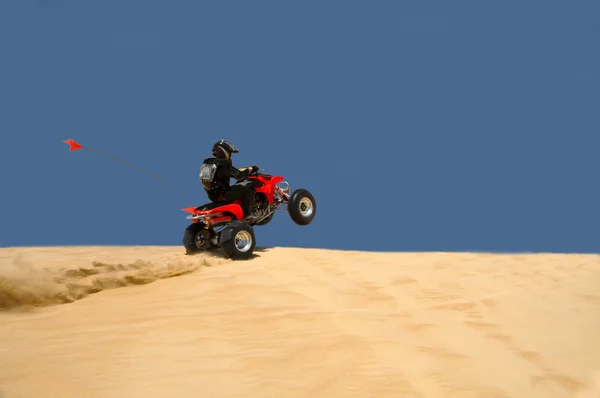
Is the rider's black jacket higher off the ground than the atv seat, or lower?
higher

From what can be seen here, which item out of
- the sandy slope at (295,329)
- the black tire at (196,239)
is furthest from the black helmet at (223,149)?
the sandy slope at (295,329)

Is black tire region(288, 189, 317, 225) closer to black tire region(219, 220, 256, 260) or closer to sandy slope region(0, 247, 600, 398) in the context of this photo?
black tire region(219, 220, 256, 260)

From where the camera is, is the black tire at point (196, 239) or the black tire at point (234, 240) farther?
the black tire at point (196, 239)

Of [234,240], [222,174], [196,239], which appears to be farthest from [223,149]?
[234,240]

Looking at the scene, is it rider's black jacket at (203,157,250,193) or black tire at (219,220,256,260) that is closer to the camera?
black tire at (219,220,256,260)

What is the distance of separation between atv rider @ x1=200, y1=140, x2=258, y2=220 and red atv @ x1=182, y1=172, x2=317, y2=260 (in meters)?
0.15

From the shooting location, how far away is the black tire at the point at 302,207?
10.0 m

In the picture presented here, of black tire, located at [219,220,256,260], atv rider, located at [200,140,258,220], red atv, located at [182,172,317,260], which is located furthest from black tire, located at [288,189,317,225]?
black tire, located at [219,220,256,260]

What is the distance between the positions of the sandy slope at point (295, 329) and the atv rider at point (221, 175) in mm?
1240

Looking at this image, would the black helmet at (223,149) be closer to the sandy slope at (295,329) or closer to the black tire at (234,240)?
the black tire at (234,240)

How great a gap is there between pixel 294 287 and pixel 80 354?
251cm

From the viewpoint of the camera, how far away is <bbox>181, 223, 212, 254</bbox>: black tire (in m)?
8.84

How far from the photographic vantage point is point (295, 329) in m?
4.97

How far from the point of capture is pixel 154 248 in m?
10.5
